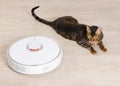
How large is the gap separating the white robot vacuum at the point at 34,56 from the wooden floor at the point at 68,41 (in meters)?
0.02

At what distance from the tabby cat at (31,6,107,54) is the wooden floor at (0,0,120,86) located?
1cm

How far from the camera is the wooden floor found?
0.68 m

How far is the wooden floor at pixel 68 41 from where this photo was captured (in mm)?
680

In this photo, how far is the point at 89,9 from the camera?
Result: 96 centimetres

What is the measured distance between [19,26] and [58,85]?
0.96 feet

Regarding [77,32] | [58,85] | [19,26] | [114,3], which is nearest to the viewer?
[58,85]

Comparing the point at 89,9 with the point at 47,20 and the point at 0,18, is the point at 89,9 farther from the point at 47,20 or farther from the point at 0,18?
the point at 0,18

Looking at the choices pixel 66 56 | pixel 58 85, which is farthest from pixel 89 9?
pixel 58 85

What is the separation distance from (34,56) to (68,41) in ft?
0.47

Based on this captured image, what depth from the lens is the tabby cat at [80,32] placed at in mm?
746

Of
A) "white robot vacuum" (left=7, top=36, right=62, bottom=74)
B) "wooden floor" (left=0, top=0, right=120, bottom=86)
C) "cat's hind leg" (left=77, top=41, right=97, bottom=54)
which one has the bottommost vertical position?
"wooden floor" (left=0, top=0, right=120, bottom=86)

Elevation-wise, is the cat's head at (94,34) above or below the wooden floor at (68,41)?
above

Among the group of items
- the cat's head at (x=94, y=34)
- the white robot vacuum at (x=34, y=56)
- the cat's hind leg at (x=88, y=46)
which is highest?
the cat's head at (x=94, y=34)

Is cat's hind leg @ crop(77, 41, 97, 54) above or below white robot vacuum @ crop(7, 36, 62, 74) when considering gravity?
below
